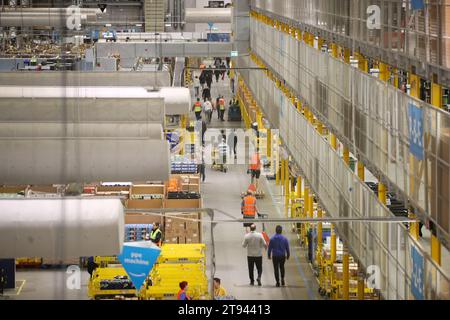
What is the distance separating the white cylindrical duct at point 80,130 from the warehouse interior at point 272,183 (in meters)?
0.02

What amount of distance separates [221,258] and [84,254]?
13.9m

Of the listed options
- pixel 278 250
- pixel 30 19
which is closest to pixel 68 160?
pixel 278 250

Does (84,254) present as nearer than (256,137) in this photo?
Yes

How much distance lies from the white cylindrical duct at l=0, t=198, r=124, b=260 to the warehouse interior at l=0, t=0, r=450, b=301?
0.01 metres

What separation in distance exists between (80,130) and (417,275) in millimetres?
6131

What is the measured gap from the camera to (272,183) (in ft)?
116

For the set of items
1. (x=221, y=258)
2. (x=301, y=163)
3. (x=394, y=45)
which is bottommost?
(x=221, y=258)

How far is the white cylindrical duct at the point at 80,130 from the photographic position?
1725 centimetres

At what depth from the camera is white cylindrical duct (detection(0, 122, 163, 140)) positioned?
17250 millimetres

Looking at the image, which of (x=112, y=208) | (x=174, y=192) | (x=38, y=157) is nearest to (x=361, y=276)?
(x=38, y=157)

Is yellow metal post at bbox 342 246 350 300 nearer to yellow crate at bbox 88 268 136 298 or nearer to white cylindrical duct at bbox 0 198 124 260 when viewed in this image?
yellow crate at bbox 88 268 136 298

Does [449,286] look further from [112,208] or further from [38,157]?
[38,157]

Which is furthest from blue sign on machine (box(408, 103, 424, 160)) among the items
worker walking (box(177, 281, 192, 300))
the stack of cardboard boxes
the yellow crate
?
the stack of cardboard boxes
